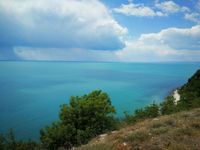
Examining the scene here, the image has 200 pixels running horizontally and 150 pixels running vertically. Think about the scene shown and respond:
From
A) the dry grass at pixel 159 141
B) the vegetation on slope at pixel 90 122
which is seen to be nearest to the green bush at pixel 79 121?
the vegetation on slope at pixel 90 122

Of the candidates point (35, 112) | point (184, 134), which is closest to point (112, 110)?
point (184, 134)

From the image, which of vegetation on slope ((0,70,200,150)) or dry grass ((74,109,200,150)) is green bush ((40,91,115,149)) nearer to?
vegetation on slope ((0,70,200,150))

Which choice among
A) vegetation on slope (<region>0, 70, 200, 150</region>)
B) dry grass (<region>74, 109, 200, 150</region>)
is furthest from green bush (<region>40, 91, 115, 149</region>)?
dry grass (<region>74, 109, 200, 150</region>)

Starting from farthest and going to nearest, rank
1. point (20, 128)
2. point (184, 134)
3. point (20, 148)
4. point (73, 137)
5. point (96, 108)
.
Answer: point (20, 128) → point (96, 108) → point (73, 137) → point (20, 148) → point (184, 134)

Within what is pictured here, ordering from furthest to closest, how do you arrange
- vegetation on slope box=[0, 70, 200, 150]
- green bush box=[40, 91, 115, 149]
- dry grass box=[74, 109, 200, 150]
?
green bush box=[40, 91, 115, 149] < vegetation on slope box=[0, 70, 200, 150] < dry grass box=[74, 109, 200, 150]

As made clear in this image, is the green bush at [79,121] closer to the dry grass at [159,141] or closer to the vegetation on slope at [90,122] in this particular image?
the vegetation on slope at [90,122]

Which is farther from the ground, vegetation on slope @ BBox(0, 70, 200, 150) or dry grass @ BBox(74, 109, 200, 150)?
dry grass @ BBox(74, 109, 200, 150)

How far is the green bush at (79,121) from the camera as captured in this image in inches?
1018

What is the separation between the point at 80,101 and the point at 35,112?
110ft

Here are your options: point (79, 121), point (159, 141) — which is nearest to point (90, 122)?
point (79, 121)

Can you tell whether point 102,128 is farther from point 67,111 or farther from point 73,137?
point 67,111

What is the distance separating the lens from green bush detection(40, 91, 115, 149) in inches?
1018

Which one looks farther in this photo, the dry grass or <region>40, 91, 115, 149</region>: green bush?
<region>40, 91, 115, 149</region>: green bush

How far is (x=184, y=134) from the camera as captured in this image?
9969mm
